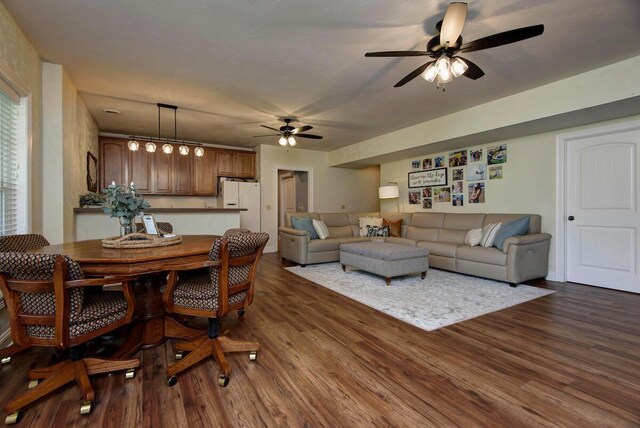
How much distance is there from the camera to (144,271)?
168 cm

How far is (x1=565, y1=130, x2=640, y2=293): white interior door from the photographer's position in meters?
3.40

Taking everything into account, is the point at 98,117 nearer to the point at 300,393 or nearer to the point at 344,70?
the point at 344,70

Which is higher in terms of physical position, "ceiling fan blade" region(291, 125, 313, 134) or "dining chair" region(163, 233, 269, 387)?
"ceiling fan blade" region(291, 125, 313, 134)

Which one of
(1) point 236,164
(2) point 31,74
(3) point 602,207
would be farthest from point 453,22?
(1) point 236,164

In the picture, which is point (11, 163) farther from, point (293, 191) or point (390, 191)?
point (293, 191)

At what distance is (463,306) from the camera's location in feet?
9.62

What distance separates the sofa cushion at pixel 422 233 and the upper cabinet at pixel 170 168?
3711 millimetres

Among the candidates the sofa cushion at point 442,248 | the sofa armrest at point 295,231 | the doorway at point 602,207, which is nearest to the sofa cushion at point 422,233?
the sofa cushion at point 442,248

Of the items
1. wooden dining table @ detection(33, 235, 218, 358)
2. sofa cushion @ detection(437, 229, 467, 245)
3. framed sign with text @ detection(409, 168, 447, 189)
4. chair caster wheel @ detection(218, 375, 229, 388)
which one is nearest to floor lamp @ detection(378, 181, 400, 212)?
framed sign with text @ detection(409, 168, 447, 189)

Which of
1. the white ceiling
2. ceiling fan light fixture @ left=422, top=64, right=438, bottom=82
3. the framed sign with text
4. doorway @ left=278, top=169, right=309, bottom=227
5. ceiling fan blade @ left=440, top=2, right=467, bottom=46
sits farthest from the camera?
doorway @ left=278, top=169, right=309, bottom=227

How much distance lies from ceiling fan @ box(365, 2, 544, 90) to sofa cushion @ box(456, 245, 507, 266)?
94.4 inches

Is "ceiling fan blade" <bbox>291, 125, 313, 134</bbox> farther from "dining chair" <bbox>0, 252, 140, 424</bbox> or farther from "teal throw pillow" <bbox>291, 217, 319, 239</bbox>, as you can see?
"dining chair" <bbox>0, 252, 140, 424</bbox>

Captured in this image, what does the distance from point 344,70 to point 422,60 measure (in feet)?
2.52

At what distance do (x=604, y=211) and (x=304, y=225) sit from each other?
13.5 ft
